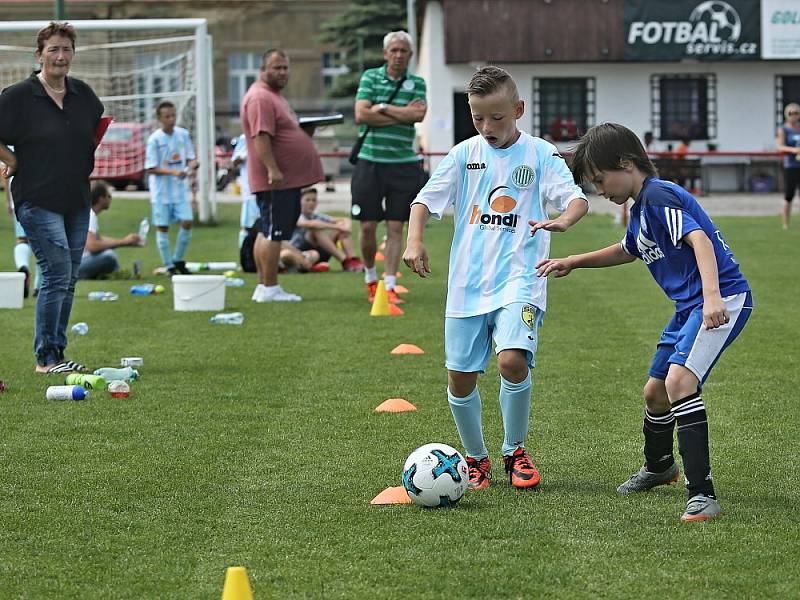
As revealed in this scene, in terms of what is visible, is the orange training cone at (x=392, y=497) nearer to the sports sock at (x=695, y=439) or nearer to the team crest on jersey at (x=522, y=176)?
the sports sock at (x=695, y=439)

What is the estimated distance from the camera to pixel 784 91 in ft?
136

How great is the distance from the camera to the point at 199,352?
9.95 m

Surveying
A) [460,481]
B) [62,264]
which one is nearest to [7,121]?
[62,264]

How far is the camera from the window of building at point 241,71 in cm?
6244

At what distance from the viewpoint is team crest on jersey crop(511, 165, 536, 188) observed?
19.0 feet

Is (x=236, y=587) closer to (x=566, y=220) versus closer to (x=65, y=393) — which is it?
(x=566, y=220)

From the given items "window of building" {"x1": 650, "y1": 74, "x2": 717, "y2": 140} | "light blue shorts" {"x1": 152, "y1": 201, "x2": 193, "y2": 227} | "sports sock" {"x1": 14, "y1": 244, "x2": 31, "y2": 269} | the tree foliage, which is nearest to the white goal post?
"light blue shorts" {"x1": 152, "y1": 201, "x2": 193, "y2": 227}

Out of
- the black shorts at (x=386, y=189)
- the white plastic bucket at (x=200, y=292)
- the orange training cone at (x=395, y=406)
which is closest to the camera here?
the orange training cone at (x=395, y=406)

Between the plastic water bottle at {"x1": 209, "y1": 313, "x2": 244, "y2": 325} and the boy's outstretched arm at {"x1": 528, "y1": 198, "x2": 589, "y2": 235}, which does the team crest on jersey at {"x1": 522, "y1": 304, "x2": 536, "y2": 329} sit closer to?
the boy's outstretched arm at {"x1": 528, "y1": 198, "x2": 589, "y2": 235}

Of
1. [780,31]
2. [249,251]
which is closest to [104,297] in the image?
[249,251]

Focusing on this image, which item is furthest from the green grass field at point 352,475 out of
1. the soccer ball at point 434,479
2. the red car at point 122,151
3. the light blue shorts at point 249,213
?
the red car at point 122,151

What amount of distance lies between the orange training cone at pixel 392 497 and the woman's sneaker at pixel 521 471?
49 centimetres

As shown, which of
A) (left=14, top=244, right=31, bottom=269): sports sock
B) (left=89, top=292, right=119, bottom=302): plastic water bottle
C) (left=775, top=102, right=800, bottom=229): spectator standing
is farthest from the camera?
(left=775, top=102, right=800, bottom=229): spectator standing

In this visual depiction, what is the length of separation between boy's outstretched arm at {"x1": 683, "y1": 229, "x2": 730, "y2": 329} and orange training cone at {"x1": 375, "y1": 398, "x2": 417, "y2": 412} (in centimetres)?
277
